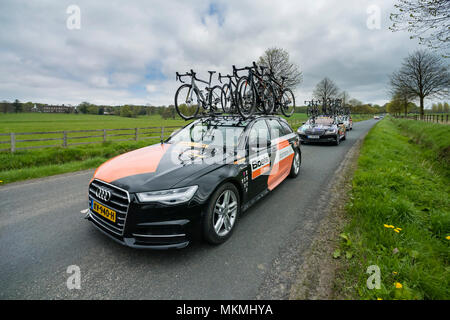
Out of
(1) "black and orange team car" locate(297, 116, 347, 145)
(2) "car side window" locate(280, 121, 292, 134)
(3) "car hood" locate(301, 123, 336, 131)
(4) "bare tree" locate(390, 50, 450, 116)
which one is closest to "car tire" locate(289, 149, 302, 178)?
(2) "car side window" locate(280, 121, 292, 134)

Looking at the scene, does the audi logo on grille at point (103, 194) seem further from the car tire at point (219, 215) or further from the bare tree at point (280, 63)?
the bare tree at point (280, 63)

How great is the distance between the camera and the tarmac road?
6.59ft

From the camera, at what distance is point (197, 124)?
436cm

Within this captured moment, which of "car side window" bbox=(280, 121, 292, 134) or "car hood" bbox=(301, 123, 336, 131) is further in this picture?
"car hood" bbox=(301, 123, 336, 131)

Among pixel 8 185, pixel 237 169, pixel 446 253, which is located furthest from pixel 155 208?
pixel 8 185

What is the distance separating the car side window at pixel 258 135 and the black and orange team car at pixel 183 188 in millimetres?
23

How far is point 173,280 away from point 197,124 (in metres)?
2.90

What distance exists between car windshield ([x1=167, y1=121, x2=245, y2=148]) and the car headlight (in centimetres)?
130

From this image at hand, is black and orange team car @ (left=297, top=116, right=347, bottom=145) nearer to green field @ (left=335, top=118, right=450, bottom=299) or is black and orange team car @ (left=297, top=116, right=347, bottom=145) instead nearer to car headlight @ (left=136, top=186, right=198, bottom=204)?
green field @ (left=335, top=118, right=450, bottom=299)
